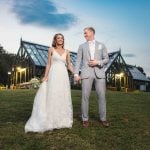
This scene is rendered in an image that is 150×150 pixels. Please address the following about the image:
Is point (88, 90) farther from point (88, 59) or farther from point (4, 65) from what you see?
point (4, 65)

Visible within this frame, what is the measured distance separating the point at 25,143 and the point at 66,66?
8.87ft

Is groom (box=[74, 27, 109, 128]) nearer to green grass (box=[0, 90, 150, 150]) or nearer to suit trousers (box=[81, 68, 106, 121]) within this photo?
suit trousers (box=[81, 68, 106, 121])

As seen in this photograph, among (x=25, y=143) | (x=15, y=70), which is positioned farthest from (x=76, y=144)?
(x=15, y=70)

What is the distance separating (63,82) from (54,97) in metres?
0.45

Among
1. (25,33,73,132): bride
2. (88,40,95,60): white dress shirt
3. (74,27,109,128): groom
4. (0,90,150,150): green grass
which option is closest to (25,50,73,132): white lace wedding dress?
(25,33,73,132): bride

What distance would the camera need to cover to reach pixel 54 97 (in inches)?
350

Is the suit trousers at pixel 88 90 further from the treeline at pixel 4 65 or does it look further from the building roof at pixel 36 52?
the treeline at pixel 4 65

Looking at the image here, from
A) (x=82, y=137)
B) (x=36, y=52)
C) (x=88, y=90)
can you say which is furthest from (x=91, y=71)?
(x=36, y=52)

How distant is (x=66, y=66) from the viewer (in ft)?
30.8

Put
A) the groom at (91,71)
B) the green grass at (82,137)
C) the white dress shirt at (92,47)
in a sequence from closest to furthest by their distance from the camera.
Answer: the green grass at (82,137) → the groom at (91,71) → the white dress shirt at (92,47)

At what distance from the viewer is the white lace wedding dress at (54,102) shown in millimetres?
8617

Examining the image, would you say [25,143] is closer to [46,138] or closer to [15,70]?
[46,138]

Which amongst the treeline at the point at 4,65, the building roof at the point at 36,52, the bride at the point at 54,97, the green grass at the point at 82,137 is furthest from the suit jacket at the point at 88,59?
the treeline at the point at 4,65

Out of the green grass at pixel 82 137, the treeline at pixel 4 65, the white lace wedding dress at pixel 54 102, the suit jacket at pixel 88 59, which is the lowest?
the green grass at pixel 82 137
